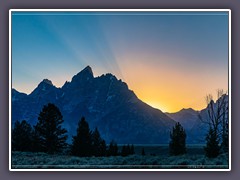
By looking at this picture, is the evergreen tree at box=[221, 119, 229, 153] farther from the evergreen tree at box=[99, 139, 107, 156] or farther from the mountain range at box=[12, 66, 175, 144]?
the evergreen tree at box=[99, 139, 107, 156]

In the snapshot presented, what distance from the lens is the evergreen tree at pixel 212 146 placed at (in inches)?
236

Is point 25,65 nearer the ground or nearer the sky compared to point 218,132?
nearer the sky

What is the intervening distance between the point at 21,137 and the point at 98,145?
38.7 inches

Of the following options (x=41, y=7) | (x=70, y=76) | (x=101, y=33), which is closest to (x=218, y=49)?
(x=101, y=33)

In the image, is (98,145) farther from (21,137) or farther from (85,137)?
(21,137)

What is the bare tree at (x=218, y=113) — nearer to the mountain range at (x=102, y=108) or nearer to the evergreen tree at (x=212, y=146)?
the evergreen tree at (x=212, y=146)

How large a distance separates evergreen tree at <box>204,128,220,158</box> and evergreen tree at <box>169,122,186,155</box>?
302 mm

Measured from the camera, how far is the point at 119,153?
608 centimetres

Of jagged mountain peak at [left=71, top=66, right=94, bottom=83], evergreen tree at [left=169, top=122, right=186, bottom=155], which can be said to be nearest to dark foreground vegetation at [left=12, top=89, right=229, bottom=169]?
evergreen tree at [left=169, top=122, right=186, bottom=155]

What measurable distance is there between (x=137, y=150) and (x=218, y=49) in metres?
1.65

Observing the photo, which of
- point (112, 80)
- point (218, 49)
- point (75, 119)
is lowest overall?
point (75, 119)

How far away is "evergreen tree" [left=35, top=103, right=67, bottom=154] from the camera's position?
6.06 meters

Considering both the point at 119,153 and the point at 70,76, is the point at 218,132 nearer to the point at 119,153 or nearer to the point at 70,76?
the point at 119,153

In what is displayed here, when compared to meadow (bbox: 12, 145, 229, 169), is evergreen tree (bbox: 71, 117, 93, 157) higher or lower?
higher
